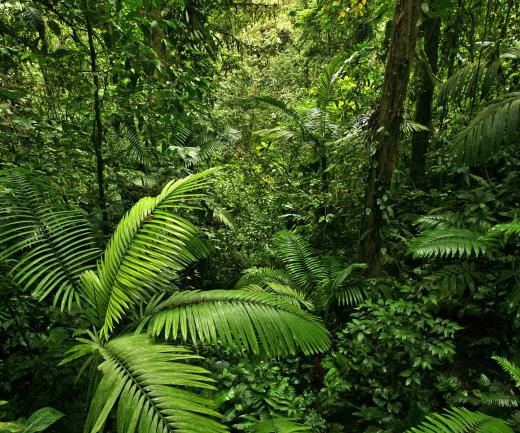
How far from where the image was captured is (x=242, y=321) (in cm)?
164

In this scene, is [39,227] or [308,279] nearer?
[39,227]

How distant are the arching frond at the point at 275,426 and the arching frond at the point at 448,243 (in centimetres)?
144

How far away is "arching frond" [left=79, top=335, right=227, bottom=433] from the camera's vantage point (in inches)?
44.0

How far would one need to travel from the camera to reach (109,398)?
1151 mm

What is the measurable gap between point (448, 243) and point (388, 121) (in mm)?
1073

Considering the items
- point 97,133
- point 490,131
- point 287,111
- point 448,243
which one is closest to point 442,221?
point 448,243

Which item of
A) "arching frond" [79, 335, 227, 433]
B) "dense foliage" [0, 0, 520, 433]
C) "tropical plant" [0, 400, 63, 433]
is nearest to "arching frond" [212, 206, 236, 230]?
"dense foliage" [0, 0, 520, 433]

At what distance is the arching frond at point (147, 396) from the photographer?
112 cm

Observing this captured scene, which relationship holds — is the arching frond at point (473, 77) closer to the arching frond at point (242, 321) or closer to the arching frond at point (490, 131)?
the arching frond at point (490, 131)

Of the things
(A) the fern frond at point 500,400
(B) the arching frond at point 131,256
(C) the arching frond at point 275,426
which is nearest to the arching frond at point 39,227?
(B) the arching frond at point 131,256

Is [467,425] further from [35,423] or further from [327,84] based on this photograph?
[327,84]

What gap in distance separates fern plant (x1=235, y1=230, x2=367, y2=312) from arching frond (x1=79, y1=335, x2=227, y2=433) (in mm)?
1508

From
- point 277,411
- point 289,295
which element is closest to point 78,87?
point 289,295

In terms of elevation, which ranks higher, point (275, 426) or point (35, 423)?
point (35, 423)
